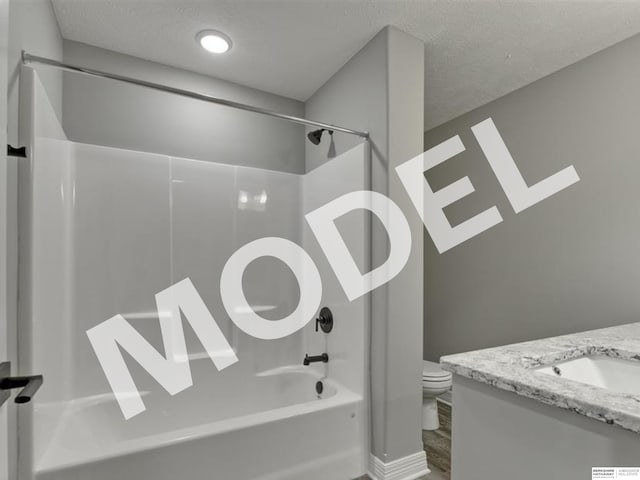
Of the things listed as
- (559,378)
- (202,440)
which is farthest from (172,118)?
(559,378)

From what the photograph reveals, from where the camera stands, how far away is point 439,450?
2102 millimetres

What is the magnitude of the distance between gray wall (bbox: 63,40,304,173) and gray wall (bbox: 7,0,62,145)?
132 mm

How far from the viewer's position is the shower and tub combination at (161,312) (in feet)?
4.26

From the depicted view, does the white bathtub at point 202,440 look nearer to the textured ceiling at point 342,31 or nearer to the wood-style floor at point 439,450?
the wood-style floor at point 439,450

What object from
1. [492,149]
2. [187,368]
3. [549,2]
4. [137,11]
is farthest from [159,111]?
[492,149]

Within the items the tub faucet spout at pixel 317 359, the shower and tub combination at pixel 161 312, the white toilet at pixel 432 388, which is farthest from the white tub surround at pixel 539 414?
the tub faucet spout at pixel 317 359

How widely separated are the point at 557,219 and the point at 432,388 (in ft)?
4.72

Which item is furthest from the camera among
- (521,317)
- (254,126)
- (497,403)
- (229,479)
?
(254,126)

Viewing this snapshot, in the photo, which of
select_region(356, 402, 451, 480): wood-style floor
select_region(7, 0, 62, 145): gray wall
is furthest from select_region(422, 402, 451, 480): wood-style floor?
select_region(7, 0, 62, 145): gray wall

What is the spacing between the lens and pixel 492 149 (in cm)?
267

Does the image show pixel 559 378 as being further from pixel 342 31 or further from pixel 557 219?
pixel 342 31

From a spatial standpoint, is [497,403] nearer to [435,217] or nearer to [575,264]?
[575,264]

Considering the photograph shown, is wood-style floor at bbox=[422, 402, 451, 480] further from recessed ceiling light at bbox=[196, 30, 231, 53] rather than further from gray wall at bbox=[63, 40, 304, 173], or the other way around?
recessed ceiling light at bbox=[196, 30, 231, 53]

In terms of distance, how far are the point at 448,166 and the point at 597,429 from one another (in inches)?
106
